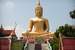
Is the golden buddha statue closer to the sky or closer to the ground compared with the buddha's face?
closer to the ground

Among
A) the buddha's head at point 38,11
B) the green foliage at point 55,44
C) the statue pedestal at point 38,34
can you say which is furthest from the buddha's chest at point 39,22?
the green foliage at point 55,44

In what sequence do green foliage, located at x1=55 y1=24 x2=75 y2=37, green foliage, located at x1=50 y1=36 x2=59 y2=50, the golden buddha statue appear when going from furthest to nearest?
the golden buddha statue → green foliage, located at x1=50 y1=36 x2=59 y2=50 → green foliage, located at x1=55 y1=24 x2=75 y2=37

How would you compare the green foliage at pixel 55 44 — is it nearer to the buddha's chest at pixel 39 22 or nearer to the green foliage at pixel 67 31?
the green foliage at pixel 67 31

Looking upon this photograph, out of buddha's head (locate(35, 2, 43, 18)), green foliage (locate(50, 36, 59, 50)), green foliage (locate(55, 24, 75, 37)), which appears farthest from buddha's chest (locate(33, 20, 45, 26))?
green foliage (locate(55, 24, 75, 37))

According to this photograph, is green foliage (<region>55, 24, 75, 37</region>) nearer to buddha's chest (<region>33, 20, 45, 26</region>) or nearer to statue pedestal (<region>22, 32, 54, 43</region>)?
statue pedestal (<region>22, 32, 54, 43</region>)

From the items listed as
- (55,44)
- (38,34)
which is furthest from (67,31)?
(38,34)

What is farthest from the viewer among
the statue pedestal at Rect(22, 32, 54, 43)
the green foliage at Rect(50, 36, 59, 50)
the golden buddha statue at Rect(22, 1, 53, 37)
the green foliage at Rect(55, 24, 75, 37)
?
the golden buddha statue at Rect(22, 1, 53, 37)

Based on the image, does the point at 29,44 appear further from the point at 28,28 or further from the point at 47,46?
the point at 28,28

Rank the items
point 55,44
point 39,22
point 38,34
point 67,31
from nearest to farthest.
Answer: point 67,31
point 55,44
point 38,34
point 39,22

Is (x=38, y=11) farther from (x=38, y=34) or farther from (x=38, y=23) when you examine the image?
(x=38, y=34)

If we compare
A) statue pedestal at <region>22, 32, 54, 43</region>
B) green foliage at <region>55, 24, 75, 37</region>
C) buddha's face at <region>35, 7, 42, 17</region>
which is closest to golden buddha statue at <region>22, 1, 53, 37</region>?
buddha's face at <region>35, 7, 42, 17</region>

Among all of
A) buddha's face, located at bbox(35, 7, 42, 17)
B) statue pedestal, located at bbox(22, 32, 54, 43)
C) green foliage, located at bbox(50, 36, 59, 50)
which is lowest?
green foliage, located at bbox(50, 36, 59, 50)

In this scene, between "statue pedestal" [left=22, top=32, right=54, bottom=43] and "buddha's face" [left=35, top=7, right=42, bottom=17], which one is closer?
"statue pedestal" [left=22, top=32, right=54, bottom=43]

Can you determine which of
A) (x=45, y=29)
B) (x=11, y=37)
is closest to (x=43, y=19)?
(x=45, y=29)
